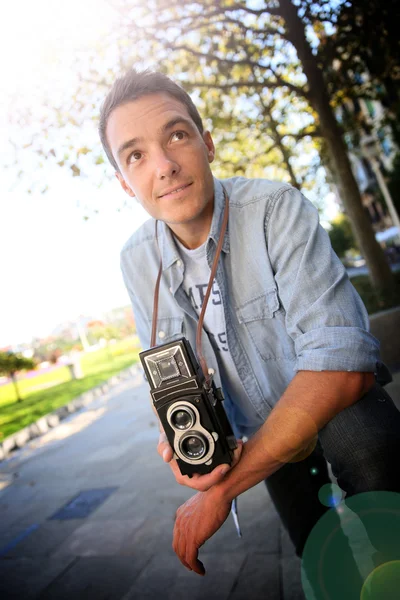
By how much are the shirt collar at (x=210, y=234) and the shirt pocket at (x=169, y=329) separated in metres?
0.22

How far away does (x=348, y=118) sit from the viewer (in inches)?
348

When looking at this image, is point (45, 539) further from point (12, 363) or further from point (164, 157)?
point (12, 363)

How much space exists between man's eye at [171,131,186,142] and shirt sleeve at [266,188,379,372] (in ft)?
1.41

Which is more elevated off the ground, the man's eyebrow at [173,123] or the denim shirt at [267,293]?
the man's eyebrow at [173,123]

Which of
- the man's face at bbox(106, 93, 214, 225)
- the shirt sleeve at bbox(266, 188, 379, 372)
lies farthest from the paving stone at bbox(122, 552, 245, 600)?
the man's face at bbox(106, 93, 214, 225)

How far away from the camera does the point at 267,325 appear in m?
1.61

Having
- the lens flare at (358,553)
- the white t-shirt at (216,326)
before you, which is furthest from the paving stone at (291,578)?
the white t-shirt at (216,326)

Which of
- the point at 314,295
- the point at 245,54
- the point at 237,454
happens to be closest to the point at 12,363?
the point at 245,54

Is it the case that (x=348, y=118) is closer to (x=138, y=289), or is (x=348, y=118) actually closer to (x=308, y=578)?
(x=138, y=289)

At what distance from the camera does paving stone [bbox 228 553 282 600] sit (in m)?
2.18

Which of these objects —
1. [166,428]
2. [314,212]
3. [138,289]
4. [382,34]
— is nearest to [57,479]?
[138,289]

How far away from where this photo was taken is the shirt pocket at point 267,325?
61.3 inches

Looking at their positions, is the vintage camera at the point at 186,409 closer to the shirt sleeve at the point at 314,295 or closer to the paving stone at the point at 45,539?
the shirt sleeve at the point at 314,295

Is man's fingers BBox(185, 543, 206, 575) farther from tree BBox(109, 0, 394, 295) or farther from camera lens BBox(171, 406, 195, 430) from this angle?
tree BBox(109, 0, 394, 295)
